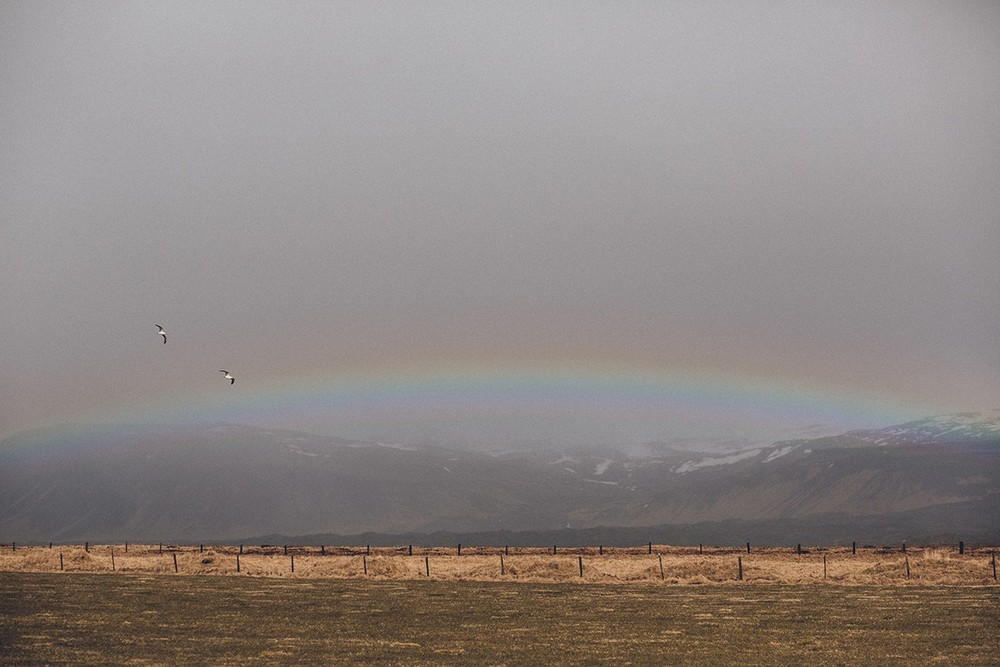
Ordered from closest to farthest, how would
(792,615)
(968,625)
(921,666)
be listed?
(921,666), (968,625), (792,615)

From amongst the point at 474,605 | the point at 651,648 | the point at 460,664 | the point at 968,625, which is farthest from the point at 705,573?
the point at 460,664

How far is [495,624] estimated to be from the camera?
4962 cm

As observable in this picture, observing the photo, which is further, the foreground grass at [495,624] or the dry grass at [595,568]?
the dry grass at [595,568]

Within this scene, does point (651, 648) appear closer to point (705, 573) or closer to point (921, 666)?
point (921, 666)

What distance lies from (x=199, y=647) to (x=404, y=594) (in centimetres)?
2355

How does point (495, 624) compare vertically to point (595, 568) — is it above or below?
above

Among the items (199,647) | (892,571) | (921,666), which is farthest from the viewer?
(892,571)

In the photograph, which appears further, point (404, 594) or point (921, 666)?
point (404, 594)

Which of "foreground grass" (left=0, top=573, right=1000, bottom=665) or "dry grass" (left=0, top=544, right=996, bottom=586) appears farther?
"dry grass" (left=0, top=544, right=996, bottom=586)

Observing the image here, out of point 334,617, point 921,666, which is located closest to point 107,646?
point 334,617

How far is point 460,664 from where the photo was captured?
38312 millimetres

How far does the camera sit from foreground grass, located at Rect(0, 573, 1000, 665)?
40000 mm

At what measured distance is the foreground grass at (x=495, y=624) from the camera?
40.0 metres

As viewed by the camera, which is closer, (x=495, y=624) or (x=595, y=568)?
(x=495, y=624)
